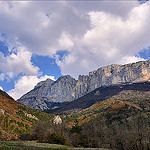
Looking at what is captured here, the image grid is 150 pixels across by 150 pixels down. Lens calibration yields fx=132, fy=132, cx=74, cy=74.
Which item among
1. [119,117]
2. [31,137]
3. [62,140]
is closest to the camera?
[62,140]

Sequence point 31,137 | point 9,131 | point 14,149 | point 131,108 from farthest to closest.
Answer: point 131,108, point 9,131, point 31,137, point 14,149

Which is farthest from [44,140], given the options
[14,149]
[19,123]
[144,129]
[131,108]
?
[131,108]

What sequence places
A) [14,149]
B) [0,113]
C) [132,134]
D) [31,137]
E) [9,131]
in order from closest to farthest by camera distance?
[14,149] < [132,134] < [31,137] < [9,131] < [0,113]

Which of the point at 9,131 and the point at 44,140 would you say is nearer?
the point at 44,140

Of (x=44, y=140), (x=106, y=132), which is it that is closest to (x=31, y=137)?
(x=44, y=140)

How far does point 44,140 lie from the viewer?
50.3 m

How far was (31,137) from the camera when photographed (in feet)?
197

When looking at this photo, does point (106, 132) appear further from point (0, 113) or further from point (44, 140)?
point (0, 113)

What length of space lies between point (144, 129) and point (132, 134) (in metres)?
5.36

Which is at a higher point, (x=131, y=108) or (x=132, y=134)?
(x=131, y=108)

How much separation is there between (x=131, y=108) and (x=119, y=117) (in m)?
22.6

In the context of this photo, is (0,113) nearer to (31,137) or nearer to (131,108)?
(31,137)

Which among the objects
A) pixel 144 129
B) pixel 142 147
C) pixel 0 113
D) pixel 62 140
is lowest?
pixel 142 147

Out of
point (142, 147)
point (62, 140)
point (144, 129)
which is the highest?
point (144, 129)
